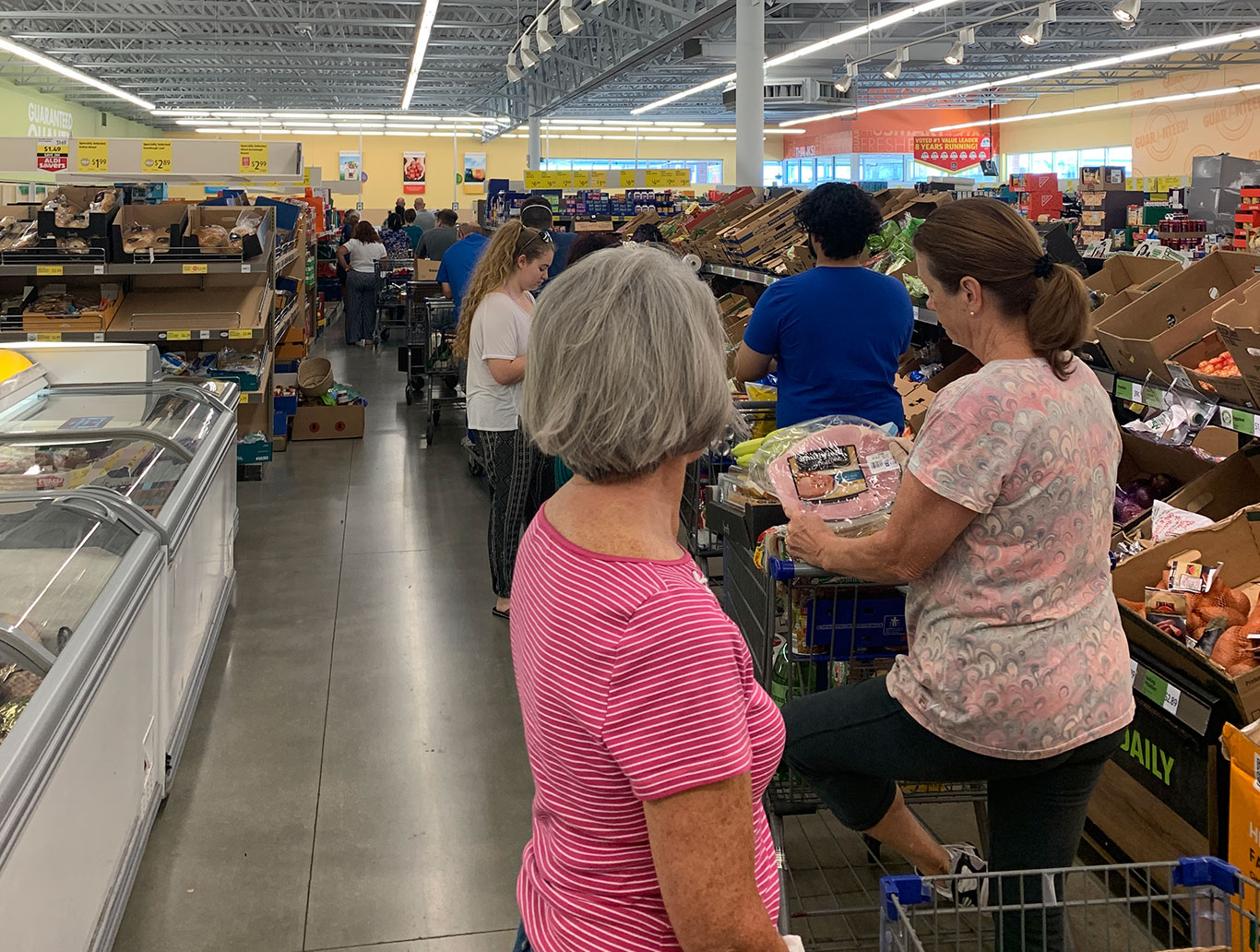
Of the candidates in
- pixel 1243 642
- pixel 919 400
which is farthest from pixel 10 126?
pixel 1243 642

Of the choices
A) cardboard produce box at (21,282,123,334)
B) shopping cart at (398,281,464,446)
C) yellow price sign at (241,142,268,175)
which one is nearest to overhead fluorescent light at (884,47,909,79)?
shopping cart at (398,281,464,446)

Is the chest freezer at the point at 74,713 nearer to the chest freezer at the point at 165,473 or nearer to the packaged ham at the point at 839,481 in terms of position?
the chest freezer at the point at 165,473

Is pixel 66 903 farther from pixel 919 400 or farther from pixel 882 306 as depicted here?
pixel 919 400

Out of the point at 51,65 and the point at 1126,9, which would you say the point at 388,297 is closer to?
the point at 51,65

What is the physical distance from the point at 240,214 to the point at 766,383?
4646mm

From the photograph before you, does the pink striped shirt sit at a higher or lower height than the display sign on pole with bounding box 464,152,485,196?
lower

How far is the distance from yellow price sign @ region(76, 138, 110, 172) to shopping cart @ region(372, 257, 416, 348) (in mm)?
4162

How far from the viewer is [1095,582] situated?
1883mm

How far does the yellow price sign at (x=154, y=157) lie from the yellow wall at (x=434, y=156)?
25284 mm

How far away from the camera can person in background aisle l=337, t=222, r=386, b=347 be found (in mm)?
14938

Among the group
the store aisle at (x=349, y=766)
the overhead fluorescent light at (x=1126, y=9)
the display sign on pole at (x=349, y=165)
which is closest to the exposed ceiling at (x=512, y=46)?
the overhead fluorescent light at (x=1126, y=9)

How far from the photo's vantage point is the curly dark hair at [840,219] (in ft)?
10.9

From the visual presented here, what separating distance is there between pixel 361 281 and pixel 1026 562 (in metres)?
14.0

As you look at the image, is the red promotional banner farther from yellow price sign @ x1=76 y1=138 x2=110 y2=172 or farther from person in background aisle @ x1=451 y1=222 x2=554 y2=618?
person in background aisle @ x1=451 y1=222 x2=554 y2=618
